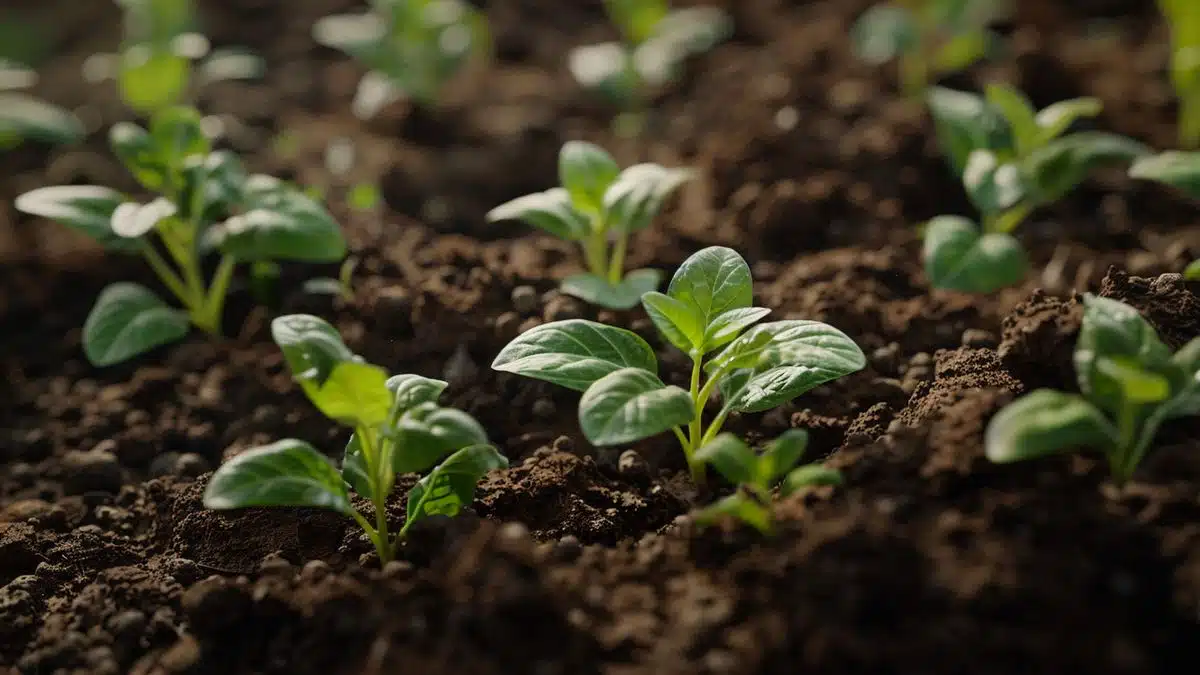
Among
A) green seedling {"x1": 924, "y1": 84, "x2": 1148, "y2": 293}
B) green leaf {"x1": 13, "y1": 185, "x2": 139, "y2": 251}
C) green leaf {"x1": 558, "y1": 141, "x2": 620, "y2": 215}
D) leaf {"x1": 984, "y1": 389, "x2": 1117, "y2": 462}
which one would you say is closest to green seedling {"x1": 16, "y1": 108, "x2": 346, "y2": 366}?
green leaf {"x1": 13, "y1": 185, "x2": 139, "y2": 251}

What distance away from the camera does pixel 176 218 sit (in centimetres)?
306

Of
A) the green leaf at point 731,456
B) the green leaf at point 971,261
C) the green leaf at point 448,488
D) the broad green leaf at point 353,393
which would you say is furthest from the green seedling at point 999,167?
the broad green leaf at point 353,393

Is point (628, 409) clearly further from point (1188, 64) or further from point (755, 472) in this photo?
point (1188, 64)

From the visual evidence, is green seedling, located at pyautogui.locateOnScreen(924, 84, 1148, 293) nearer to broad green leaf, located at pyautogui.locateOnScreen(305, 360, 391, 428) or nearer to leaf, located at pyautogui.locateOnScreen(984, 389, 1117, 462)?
leaf, located at pyautogui.locateOnScreen(984, 389, 1117, 462)

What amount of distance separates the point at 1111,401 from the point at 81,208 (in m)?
2.54

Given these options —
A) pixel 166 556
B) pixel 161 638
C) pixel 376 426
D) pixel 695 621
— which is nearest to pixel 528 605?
pixel 695 621

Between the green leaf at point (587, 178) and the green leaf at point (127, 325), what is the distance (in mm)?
1173

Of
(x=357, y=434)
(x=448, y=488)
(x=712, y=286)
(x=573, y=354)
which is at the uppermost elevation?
(x=712, y=286)

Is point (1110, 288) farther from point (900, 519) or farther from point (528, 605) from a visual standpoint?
point (528, 605)

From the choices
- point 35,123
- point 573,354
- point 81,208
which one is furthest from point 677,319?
point 35,123

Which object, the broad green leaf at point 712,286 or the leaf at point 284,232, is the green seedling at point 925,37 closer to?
the broad green leaf at point 712,286

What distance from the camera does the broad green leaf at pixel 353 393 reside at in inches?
79.7

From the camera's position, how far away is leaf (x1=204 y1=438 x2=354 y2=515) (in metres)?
2.02

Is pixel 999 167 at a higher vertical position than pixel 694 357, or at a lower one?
higher
